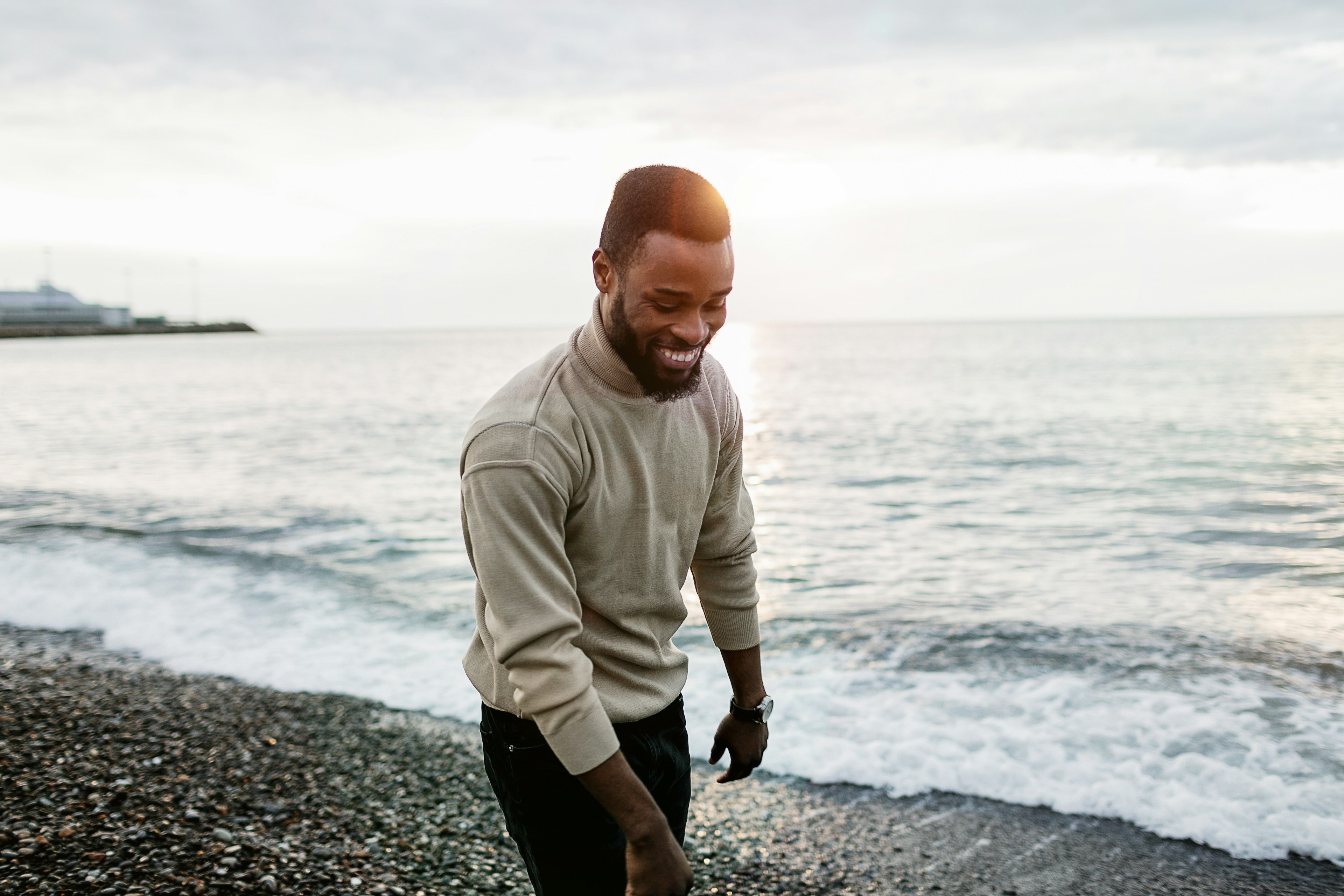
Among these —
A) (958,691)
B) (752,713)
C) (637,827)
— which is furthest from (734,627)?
(958,691)

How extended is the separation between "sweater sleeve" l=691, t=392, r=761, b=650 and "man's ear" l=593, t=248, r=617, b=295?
522 mm

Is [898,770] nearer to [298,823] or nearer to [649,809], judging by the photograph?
[298,823]

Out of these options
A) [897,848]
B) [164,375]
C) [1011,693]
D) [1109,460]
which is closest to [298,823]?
[897,848]

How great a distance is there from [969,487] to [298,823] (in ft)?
49.4

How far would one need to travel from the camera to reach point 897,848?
479cm

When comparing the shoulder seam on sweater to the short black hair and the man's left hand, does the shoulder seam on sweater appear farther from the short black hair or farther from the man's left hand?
the man's left hand

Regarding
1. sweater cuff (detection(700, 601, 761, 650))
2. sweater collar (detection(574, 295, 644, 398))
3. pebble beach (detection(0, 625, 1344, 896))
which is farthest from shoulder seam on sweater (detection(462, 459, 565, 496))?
pebble beach (detection(0, 625, 1344, 896))

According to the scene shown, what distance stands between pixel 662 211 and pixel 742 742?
5.07 feet

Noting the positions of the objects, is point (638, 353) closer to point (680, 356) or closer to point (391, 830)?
point (680, 356)

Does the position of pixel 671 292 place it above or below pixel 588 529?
above

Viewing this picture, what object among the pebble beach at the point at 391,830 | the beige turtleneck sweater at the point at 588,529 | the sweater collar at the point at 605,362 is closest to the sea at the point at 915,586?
the pebble beach at the point at 391,830

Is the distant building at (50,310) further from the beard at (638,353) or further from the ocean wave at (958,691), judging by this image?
the beard at (638,353)

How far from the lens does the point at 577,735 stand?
181 centimetres

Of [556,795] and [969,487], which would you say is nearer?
[556,795]
